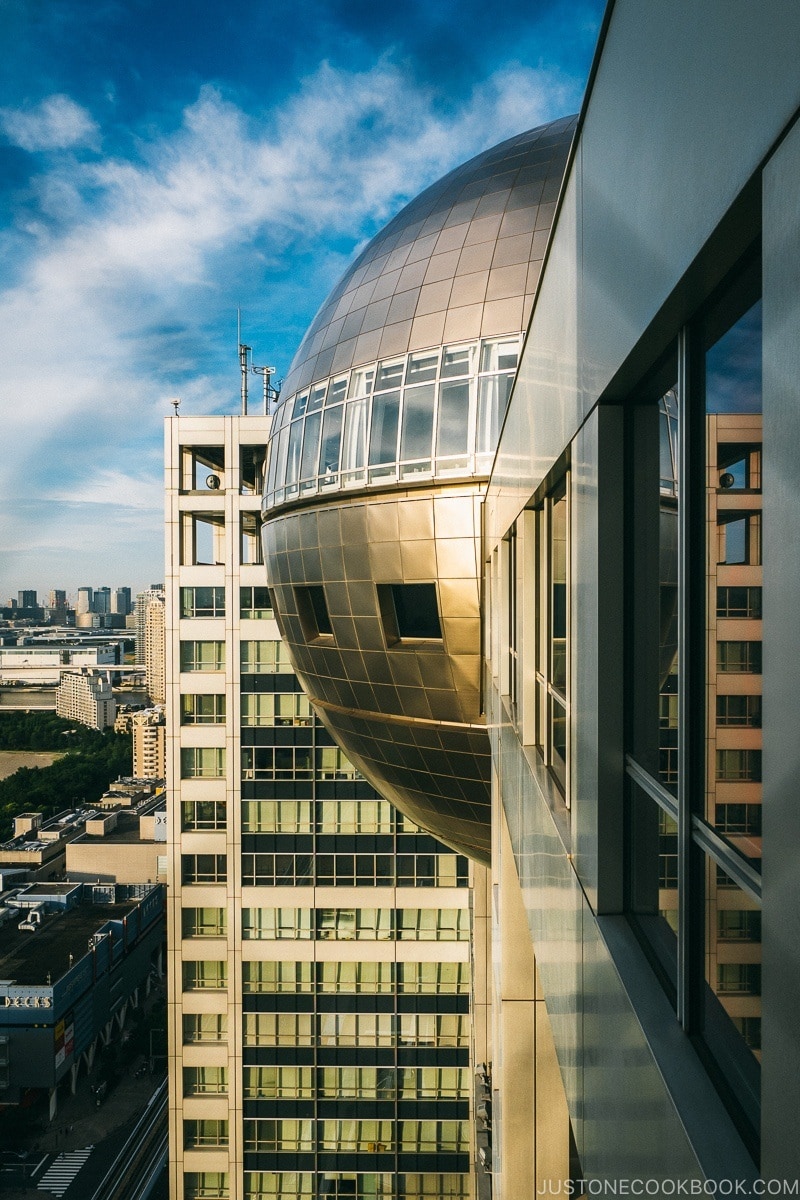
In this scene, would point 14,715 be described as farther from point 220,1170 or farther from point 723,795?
point 723,795

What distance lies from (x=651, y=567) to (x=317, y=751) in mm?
27333

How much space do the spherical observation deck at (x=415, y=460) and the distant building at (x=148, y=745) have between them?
119 metres

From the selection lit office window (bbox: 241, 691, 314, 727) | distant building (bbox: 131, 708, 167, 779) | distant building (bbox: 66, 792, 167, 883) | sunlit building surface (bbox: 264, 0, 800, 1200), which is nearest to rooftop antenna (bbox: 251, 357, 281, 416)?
lit office window (bbox: 241, 691, 314, 727)

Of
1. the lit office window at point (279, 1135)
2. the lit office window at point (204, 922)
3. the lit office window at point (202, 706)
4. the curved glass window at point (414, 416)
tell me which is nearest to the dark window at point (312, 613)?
the curved glass window at point (414, 416)

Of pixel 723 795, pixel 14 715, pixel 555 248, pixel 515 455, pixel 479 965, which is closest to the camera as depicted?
pixel 723 795

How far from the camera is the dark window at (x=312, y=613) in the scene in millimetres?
11742

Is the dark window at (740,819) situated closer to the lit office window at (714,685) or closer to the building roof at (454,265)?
the lit office window at (714,685)

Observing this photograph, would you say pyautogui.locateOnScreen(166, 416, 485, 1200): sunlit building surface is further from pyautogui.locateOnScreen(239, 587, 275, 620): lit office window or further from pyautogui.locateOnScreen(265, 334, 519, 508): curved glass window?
pyautogui.locateOnScreen(265, 334, 519, 508): curved glass window

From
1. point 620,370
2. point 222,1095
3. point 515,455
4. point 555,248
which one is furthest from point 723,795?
point 222,1095

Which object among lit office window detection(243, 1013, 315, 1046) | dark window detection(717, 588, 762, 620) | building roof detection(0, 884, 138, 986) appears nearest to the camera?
dark window detection(717, 588, 762, 620)

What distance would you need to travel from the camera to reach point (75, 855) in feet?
257

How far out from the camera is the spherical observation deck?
30.6 ft

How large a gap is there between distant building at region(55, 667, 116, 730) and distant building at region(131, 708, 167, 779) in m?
34.4

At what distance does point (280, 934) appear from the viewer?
28.8 m
